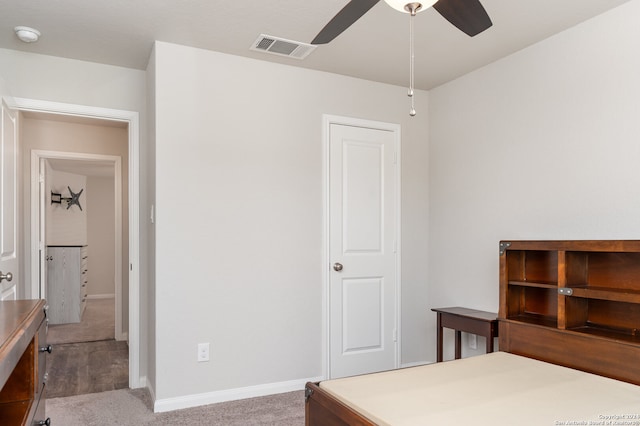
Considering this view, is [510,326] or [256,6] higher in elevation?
[256,6]

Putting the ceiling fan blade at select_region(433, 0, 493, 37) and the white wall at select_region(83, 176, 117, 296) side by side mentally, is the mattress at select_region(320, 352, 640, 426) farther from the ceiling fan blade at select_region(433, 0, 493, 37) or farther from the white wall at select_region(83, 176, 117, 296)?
the white wall at select_region(83, 176, 117, 296)

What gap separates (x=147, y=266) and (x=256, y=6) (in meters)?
2.06

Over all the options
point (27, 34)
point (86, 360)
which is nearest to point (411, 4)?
point (27, 34)

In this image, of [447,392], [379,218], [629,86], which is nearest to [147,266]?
[379,218]

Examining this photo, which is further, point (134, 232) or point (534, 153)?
point (134, 232)

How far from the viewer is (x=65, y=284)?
248 inches

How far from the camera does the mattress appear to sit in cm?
161

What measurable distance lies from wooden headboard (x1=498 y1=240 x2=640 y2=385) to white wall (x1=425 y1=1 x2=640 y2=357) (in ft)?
0.71

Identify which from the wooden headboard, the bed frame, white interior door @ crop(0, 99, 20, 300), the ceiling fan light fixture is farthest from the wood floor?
the ceiling fan light fixture

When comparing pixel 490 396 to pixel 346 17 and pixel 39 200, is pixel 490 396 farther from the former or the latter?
pixel 39 200

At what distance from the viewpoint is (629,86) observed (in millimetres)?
2502

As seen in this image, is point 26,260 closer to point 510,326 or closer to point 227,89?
point 227,89

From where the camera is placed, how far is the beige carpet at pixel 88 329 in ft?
17.2

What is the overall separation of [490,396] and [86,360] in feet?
12.8
